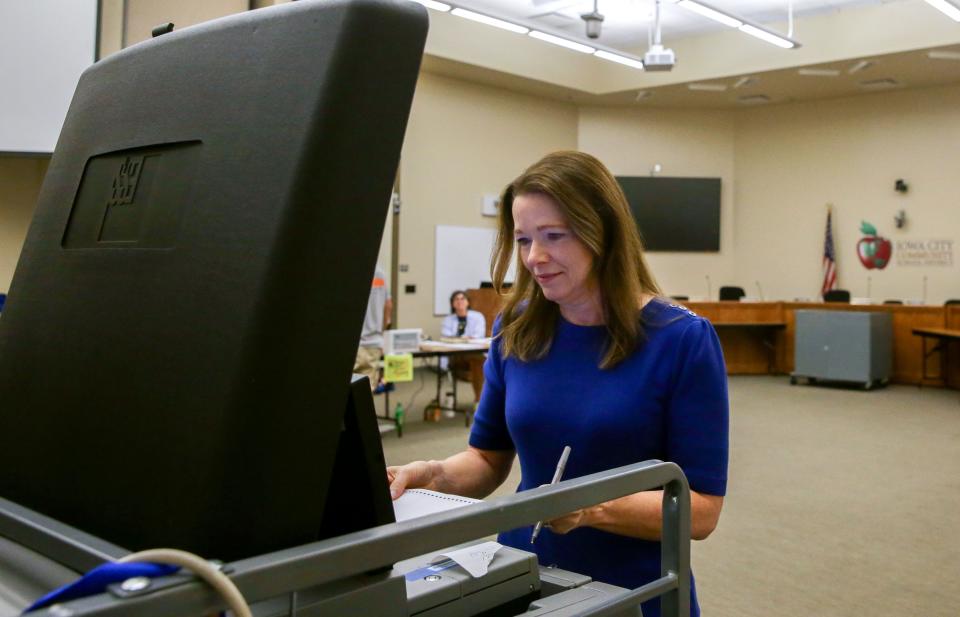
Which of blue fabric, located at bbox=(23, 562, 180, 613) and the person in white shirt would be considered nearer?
blue fabric, located at bbox=(23, 562, 180, 613)

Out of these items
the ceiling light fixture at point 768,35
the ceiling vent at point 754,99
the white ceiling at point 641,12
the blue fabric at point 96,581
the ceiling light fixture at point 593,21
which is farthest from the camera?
the ceiling vent at point 754,99

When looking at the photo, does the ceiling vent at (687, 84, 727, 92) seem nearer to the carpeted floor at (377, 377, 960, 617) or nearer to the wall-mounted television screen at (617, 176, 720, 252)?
the wall-mounted television screen at (617, 176, 720, 252)

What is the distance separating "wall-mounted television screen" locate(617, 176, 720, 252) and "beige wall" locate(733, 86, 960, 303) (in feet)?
1.53

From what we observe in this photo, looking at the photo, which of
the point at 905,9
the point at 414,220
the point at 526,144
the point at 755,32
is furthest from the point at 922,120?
the point at 414,220

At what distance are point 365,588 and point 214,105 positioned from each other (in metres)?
0.38

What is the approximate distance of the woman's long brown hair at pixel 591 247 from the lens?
128cm

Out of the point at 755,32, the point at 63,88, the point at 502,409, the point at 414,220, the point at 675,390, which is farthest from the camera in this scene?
the point at 414,220

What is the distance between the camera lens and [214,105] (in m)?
0.61

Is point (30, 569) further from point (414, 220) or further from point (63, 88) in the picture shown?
point (414, 220)

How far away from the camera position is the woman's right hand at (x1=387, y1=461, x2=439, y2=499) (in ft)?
3.61

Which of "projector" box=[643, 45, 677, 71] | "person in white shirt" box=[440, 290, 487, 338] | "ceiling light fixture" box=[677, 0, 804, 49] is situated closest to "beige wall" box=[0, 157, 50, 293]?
"person in white shirt" box=[440, 290, 487, 338]

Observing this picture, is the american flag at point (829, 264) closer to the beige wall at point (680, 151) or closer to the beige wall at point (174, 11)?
the beige wall at point (680, 151)

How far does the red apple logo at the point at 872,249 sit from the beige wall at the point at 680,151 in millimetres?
1779

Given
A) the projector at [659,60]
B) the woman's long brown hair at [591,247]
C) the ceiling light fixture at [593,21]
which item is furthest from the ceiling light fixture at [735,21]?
the woman's long brown hair at [591,247]
